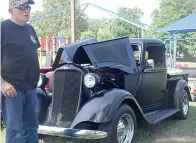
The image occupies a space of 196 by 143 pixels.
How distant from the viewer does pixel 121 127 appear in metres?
4.60

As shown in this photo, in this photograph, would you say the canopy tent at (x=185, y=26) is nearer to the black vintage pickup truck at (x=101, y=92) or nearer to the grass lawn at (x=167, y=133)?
the grass lawn at (x=167, y=133)

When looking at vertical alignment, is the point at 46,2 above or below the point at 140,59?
above

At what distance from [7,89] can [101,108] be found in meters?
1.49

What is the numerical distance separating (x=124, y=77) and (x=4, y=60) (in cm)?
248

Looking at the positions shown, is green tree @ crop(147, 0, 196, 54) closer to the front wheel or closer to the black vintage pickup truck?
the black vintage pickup truck

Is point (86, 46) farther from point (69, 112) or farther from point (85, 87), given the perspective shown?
point (69, 112)

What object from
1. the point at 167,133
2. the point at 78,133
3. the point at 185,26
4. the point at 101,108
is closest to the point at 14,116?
the point at 78,133

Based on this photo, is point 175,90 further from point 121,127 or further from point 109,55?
point 121,127

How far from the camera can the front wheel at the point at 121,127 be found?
4.25 m

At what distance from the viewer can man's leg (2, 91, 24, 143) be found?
3260 millimetres

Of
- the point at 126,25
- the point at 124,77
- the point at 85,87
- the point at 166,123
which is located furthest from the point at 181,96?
the point at 126,25

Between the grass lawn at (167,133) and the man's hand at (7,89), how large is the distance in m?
2.10

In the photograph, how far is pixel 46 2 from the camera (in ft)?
194

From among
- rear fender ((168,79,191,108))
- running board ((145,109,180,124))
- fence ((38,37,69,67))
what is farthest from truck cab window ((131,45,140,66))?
fence ((38,37,69,67))
